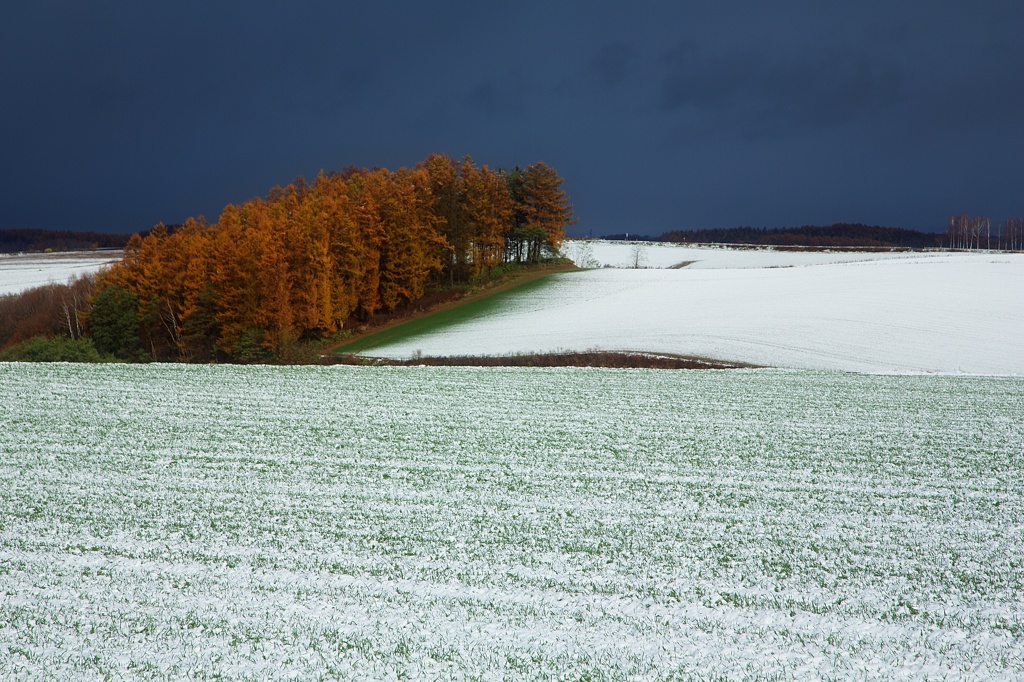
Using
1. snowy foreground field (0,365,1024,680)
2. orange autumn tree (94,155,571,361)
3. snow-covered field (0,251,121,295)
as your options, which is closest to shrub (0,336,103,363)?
orange autumn tree (94,155,571,361)

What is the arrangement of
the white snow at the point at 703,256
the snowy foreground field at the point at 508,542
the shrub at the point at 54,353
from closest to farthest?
the snowy foreground field at the point at 508,542, the shrub at the point at 54,353, the white snow at the point at 703,256

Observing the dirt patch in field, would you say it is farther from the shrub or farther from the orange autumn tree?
the shrub

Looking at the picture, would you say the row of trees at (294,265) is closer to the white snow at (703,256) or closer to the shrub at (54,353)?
the shrub at (54,353)

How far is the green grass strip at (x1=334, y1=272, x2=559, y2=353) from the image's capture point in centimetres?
4191

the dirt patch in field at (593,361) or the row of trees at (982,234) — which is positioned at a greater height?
the row of trees at (982,234)

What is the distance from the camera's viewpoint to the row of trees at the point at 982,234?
118m

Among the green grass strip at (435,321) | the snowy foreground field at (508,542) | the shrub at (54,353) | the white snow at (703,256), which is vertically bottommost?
the snowy foreground field at (508,542)

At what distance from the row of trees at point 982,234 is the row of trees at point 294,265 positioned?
333 feet

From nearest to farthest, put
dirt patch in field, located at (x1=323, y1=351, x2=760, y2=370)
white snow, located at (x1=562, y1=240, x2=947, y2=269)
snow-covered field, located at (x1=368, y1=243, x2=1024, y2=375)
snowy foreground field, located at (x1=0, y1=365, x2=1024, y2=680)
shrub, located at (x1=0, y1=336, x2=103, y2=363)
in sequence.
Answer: snowy foreground field, located at (x1=0, y1=365, x2=1024, y2=680) → dirt patch in field, located at (x1=323, y1=351, x2=760, y2=370) → snow-covered field, located at (x1=368, y1=243, x2=1024, y2=375) → shrub, located at (x1=0, y1=336, x2=103, y2=363) → white snow, located at (x1=562, y1=240, x2=947, y2=269)

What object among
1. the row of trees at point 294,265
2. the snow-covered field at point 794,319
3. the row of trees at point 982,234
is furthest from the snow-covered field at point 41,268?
the row of trees at point 982,234

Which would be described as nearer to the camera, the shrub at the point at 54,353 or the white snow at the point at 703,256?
the shrub at the point at 54,353

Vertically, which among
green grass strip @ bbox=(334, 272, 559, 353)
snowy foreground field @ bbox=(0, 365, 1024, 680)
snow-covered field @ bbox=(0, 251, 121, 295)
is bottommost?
snowy foreground field @ bbox=(0, 365, 1024, 680)

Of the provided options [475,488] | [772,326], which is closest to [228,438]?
[475,488]

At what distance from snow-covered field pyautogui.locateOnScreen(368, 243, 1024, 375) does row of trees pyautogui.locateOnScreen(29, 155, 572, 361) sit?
1023 cm
